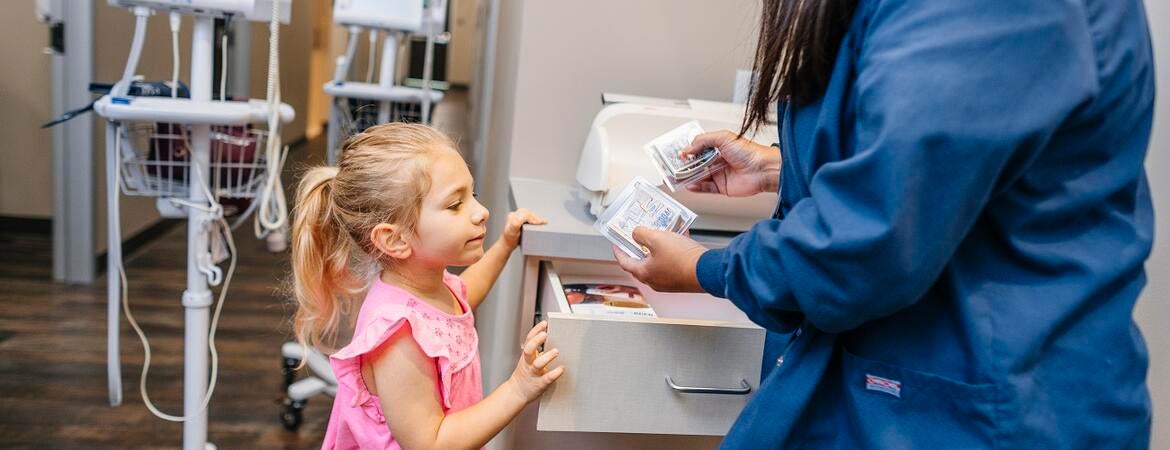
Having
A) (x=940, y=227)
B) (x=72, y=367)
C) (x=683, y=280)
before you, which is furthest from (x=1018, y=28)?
(x=72, y=367)

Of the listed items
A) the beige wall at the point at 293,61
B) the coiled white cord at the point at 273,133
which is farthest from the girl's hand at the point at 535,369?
the beige wall at the point at 293,61

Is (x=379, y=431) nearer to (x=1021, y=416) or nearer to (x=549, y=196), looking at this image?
(x=549, y=196)

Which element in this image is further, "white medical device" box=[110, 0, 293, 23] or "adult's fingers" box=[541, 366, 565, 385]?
"white medical device" box=[110, 0, 293, 23]

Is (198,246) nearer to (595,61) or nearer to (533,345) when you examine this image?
(595,61)

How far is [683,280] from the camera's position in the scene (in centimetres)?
101

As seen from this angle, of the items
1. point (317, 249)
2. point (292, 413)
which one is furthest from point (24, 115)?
point (317, 249)

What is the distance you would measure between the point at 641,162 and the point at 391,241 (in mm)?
430

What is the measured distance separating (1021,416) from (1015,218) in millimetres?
163

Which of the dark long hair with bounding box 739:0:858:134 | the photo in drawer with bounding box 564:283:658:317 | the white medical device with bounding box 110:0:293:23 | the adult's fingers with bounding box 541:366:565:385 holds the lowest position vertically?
the adult's fingers with bounding box 541:366:565:385

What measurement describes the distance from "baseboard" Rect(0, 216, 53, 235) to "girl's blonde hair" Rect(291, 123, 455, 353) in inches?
142

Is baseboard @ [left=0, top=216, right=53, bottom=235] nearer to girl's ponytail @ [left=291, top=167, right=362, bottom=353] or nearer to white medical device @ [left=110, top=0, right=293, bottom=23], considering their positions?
white medical device @ [left=110, top=0, right=293, bottom=23]

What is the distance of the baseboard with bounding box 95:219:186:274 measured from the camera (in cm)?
386

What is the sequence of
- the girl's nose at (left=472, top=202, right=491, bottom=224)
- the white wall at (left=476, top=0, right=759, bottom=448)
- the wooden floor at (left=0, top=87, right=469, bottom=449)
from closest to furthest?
the girl's nose at (left=472, top=202, right=491, bottom=224) → the white wall at (left=476, top=0, right=759, bottom=448) → the wooden floor at (left=0, top=87, right=469, bottom=449)

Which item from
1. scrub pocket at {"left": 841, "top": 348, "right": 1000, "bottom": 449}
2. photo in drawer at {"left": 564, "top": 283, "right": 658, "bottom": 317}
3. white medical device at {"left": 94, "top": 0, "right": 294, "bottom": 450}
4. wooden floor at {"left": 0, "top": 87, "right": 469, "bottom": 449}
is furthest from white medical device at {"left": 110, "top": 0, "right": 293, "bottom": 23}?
scrub pocket at {"left": 841, "top": 348, "right": 1000, "bottom": 449}
